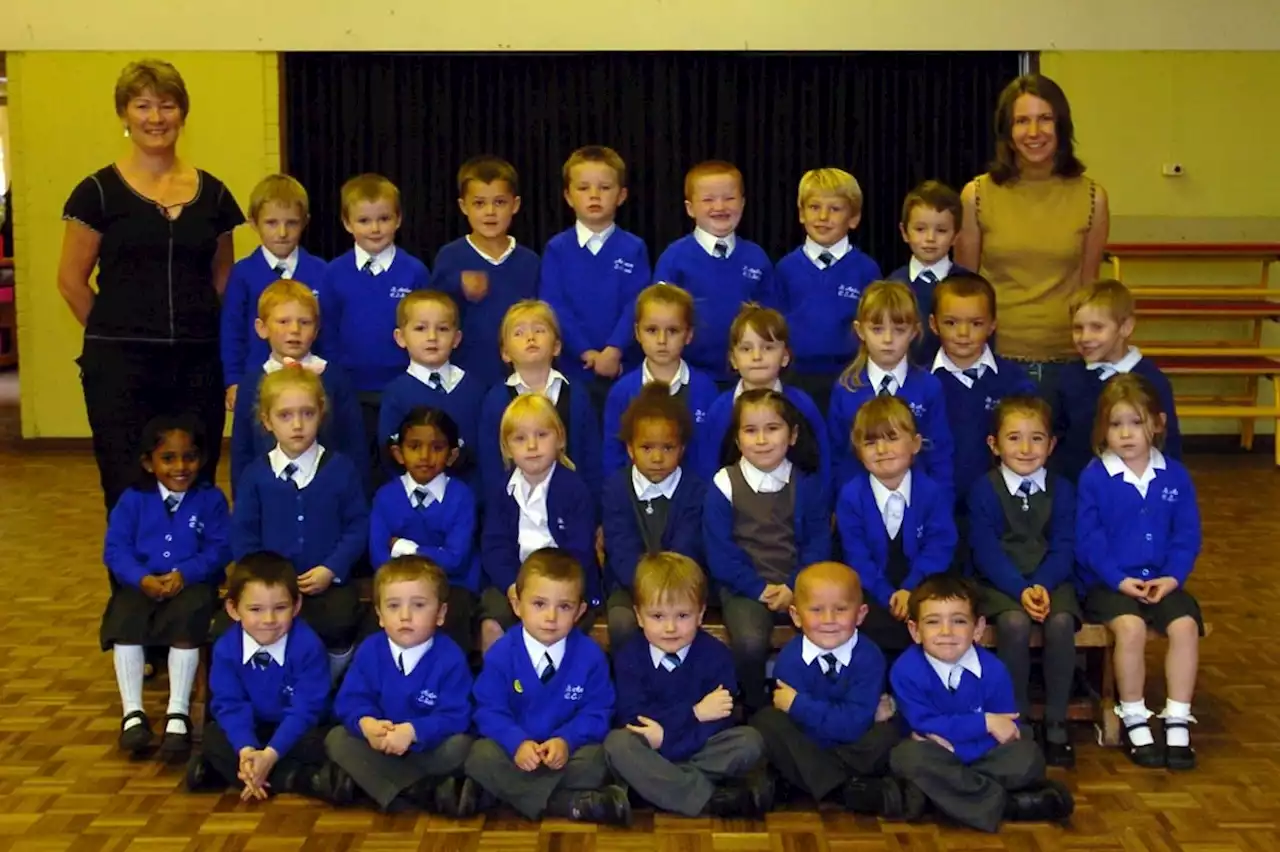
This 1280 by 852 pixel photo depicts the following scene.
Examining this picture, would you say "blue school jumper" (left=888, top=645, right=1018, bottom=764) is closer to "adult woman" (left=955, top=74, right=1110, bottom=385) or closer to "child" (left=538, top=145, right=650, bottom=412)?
"adult woman" (left=955, top=74, right=1110, bottom=385)

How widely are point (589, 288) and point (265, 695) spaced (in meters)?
1.57

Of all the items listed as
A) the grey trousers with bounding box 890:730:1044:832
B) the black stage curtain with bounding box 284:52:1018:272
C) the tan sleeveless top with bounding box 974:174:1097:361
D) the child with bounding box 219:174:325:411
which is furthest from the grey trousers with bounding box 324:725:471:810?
the black stage curtain with bounding box 284:52:1018:272

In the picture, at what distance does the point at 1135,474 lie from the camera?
3.70 metres

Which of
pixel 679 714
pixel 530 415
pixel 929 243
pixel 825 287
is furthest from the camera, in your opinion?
pixel 825 287

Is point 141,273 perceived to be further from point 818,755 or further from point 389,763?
point 818,755

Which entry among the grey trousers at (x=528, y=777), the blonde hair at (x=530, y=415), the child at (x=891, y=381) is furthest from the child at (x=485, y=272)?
the grey trousers at (x=528, y=777)

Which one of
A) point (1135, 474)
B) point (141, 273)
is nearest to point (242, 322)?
point (141, 273)

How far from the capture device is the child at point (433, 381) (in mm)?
3900

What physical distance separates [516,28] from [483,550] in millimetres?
4818

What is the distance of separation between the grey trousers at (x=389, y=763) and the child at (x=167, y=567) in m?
0.54

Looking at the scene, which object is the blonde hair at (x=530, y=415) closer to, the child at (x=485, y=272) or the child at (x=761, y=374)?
the child at (x=761, y=374)

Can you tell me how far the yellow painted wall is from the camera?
26.1ft

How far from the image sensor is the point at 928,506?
3.67 m

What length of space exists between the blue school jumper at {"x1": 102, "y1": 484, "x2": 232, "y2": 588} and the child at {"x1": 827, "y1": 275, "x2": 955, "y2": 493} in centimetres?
170
